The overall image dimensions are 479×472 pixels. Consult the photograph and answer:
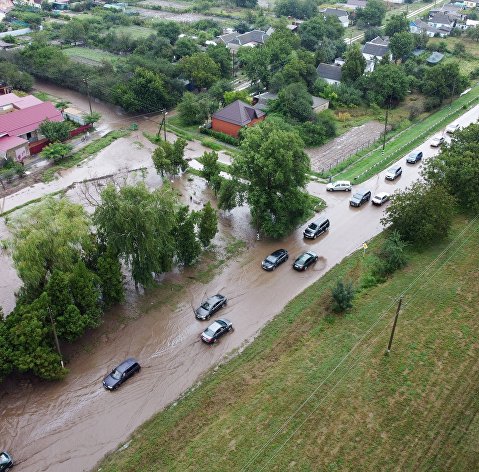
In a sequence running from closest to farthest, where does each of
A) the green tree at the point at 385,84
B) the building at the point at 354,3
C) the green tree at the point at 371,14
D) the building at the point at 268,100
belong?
1. the building at the point at 268,100
2. the green tree at the point at 385,84
3. the green tree at the point at 371,14
4. the building at the point at 354,3

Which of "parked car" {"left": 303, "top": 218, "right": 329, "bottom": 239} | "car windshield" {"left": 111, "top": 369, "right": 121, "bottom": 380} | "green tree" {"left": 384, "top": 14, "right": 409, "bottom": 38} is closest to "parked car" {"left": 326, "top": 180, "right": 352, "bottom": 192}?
"parked car" {"left": 303, "top": 218, "right": 329, "bottom": 239}

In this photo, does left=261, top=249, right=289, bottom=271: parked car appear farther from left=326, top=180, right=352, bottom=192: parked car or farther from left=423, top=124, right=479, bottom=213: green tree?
left=423, top=124, right=479, bottom=213: green tree

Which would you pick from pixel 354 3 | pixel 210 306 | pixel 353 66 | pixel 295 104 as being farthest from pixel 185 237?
pixel 354 3

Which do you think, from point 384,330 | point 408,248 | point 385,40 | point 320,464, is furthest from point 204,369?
point 385,40

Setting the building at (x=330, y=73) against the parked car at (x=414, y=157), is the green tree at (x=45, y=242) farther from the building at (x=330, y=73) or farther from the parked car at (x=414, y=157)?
the building at (x=330, y=73)

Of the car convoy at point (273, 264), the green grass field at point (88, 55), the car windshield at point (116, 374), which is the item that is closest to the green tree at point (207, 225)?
the car convoy at point (273, 264)

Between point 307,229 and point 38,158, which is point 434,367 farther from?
point 38,158

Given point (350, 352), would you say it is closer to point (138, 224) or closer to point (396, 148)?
point (138, 224)
